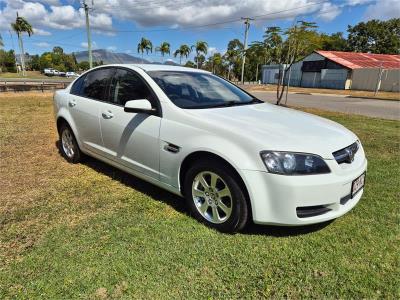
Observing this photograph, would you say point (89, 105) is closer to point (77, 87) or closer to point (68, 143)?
point (77, 87)

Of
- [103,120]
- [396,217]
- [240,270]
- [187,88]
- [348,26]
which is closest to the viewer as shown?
[240,270]

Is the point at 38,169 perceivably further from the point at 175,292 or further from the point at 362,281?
the point at 362,281

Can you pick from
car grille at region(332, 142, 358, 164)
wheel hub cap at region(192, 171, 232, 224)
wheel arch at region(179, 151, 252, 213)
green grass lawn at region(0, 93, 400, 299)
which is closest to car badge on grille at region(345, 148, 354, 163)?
car grille at region(332, 142, 358, 164)

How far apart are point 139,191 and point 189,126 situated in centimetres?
138

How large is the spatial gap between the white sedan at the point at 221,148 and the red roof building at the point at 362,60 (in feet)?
121

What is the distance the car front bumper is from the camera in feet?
8.82

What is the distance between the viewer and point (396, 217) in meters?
3.58

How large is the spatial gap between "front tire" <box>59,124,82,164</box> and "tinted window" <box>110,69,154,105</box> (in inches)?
50.3

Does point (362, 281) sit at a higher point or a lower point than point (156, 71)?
lower

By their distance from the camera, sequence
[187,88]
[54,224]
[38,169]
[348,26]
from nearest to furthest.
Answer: [54,224] < [187,88] < [38,169] < [348,26]

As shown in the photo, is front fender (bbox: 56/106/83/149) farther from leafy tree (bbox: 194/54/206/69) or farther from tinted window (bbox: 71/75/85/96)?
leafy tree (bbox: 194/54/206/69)

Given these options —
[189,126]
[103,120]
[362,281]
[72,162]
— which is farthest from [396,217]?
[72,162]

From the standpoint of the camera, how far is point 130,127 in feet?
12.2

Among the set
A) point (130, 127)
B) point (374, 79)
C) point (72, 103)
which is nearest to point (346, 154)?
point (130, 127)
